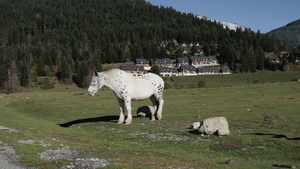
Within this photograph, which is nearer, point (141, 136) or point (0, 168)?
point (0, 168)

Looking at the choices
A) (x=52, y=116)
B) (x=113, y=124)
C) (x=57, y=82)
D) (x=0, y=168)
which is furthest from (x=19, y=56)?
(x=0, y=168)

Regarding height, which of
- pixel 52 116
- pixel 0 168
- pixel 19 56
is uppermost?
pixel 19 56

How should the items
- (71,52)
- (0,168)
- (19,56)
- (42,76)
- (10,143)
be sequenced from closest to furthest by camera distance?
(0,168) → (10,143) → (42,76) → (19,56) → (71,52)

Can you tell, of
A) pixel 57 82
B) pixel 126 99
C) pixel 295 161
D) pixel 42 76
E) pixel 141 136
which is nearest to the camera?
pixel 295 161

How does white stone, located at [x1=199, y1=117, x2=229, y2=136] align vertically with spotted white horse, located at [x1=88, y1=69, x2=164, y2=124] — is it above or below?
below

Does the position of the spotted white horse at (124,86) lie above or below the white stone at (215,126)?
above

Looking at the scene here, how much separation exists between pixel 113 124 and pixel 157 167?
1259 centimetres

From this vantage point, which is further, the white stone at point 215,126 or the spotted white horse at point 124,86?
the spotted white horse at point 124,86

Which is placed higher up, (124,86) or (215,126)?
(124,86)

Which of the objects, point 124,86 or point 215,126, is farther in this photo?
point 124,86

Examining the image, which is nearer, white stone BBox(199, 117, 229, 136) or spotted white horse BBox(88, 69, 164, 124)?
white stone BBox(199, 117, 229, 136)

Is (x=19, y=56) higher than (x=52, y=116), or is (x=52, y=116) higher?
(x=19, y=56)

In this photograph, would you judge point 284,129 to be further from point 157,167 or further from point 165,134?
point 157,167

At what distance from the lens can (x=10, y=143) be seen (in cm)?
1345
